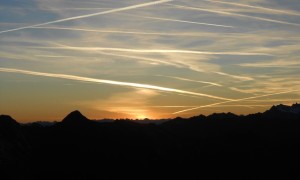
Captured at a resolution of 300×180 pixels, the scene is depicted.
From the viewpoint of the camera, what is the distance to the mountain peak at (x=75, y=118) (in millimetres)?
73125

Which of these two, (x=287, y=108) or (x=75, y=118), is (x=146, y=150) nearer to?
(x=75, y=118)

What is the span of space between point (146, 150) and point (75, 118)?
48.1 feet

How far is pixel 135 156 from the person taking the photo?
70.0 metres

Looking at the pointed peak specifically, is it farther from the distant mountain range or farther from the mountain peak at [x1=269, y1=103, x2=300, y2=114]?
the mountain peak at [x1=269, y1=103, x2=300, y2=114]

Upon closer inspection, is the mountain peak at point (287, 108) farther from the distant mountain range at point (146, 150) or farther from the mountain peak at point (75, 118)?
the mountain peak at point (75, 118)

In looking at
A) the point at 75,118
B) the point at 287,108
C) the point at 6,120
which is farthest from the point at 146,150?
the point at 287,108

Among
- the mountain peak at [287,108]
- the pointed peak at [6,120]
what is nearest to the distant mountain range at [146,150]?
the pointed peak at [6,120]

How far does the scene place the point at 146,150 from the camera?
72812 millimetres

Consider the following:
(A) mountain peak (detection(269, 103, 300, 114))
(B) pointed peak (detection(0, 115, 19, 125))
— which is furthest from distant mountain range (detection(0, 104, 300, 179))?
(A) mountain peak (detection(269, 103, 300, 114))

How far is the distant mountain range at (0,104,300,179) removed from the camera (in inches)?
2363

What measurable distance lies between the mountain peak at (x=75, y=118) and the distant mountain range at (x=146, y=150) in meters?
0.19

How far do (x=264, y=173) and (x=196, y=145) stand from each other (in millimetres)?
14299

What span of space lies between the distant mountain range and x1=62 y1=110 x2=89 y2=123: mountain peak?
188 millimetres

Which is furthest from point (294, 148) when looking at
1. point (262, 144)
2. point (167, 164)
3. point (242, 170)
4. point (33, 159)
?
point (33, 159)
